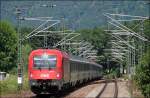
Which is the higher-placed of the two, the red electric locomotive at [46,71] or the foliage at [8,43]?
the foliage at [8,43]

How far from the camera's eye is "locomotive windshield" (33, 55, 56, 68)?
38125mm

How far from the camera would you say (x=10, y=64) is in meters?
107

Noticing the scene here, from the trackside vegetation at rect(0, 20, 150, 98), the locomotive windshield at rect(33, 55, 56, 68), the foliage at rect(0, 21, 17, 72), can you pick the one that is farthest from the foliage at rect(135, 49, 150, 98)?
the foliage at rect(0, 21, 17, 72)

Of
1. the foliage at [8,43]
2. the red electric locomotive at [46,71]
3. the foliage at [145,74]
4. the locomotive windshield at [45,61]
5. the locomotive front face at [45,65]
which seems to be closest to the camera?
the foliage at [145,74]

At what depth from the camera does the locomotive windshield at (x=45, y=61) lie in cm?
3812

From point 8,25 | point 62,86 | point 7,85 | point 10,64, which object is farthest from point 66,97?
point 8,25

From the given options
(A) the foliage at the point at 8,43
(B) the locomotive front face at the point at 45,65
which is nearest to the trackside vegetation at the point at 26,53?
(A) the foliage at the point at 8,43

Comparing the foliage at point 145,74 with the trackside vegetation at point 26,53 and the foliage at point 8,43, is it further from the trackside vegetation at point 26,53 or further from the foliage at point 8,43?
the foliage at point 8,43

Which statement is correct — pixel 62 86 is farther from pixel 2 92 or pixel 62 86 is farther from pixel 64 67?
pixel 2 92

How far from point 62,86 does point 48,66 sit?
6.52 ft

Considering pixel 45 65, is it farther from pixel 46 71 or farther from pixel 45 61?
pixel 46 71

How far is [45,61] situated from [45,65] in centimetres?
29

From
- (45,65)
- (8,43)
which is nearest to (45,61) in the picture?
(45,65)

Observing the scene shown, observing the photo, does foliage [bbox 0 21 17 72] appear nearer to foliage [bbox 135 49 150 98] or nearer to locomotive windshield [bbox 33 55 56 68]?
locomotive windshield [bbox 33 55 56 68]
